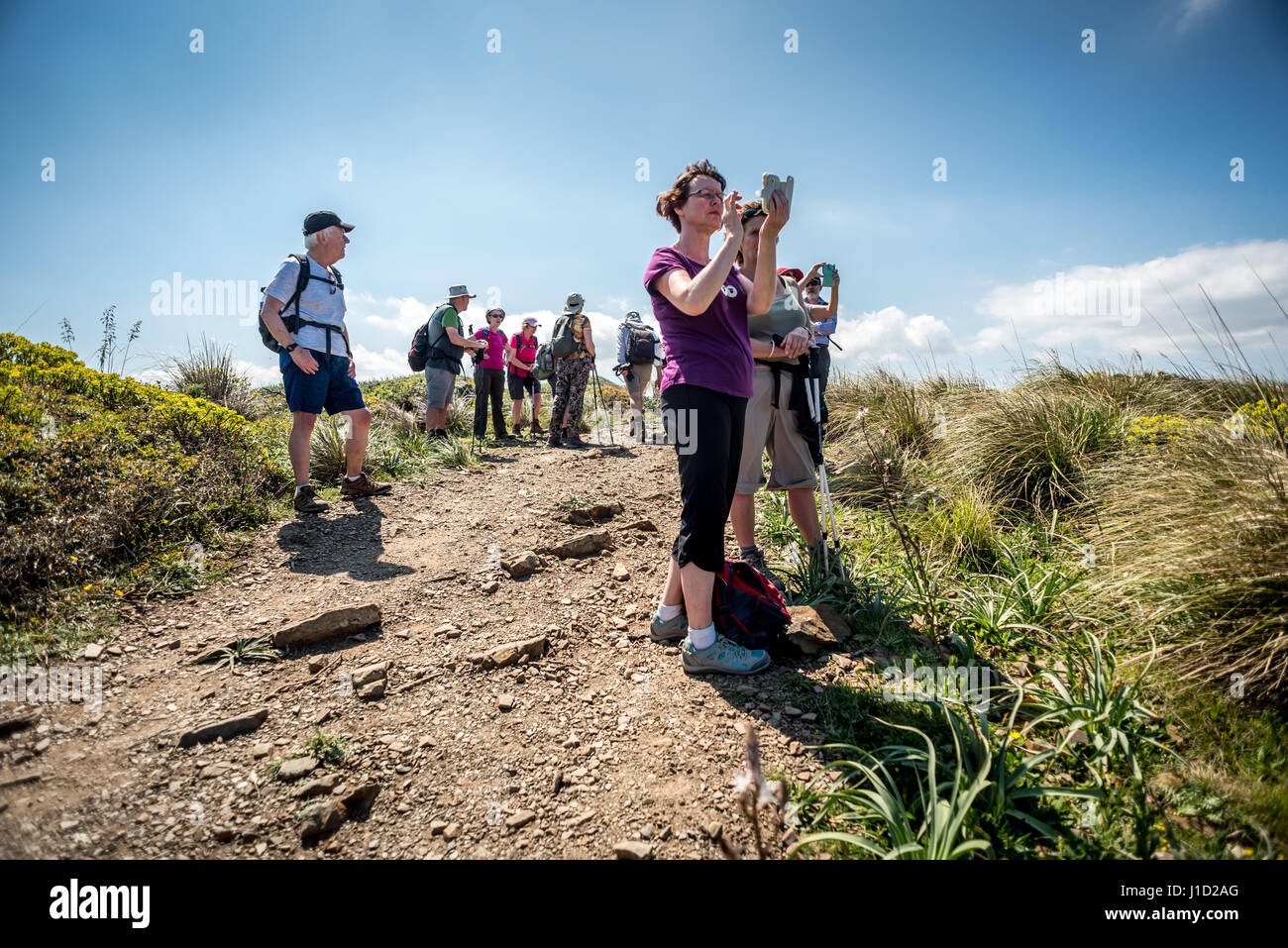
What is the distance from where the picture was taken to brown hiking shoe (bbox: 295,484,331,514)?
4.73 m

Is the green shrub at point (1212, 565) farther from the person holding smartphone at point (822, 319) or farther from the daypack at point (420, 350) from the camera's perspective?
the daypack at point (420, 350)

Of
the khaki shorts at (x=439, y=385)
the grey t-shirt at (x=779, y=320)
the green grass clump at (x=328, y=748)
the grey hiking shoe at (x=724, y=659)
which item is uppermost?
the khaki shorts at (x=439, y=385)

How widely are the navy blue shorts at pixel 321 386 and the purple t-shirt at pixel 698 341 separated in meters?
3.43

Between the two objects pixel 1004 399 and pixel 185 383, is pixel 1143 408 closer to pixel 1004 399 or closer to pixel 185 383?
pixel 1004 399

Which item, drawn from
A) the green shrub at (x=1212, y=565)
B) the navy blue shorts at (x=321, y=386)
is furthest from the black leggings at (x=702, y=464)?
the navy blue shorts at (x=321, y=386)

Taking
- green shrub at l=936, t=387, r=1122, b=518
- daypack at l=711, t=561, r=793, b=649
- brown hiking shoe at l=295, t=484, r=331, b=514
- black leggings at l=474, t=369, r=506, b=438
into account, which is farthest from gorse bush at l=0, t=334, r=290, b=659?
green shrub at l=936, t=387, r=1122, b=518

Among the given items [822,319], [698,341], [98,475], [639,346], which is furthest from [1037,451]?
[98,475]

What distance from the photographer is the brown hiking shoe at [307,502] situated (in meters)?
4.73

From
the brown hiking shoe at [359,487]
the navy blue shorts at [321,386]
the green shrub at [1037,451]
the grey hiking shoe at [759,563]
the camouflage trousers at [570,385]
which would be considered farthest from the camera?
the camouflage trousers at [570,385]

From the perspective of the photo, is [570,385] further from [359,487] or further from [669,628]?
[669,628]

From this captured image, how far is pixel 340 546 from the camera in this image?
13.8 ft

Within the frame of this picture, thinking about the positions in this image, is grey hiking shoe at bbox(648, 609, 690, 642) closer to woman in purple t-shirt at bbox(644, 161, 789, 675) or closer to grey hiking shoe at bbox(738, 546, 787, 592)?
woman in purple t-shirt at bbox(644, 161, 789, 675)

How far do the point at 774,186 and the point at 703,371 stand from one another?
798 millimetres
